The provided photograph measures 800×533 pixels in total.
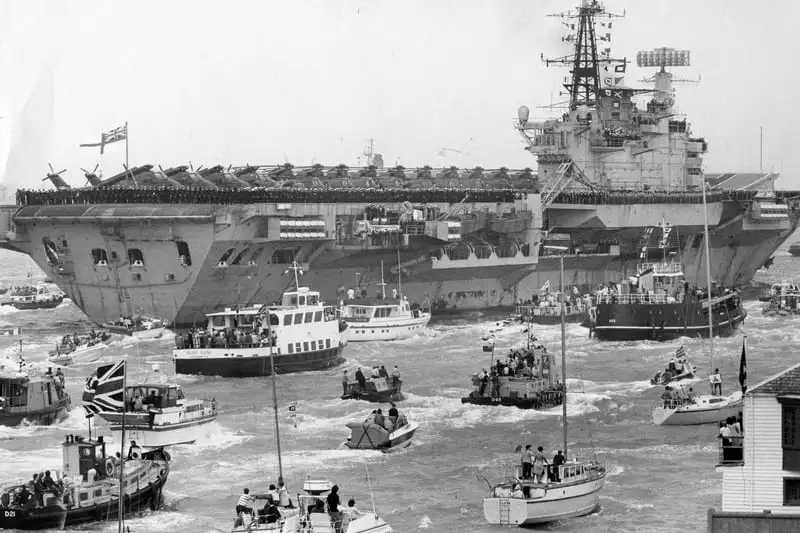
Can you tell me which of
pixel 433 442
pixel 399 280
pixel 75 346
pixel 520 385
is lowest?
pixel 433 442

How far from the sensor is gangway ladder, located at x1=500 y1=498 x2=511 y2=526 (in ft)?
107

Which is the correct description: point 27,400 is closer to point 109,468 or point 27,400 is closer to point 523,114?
point 109,468

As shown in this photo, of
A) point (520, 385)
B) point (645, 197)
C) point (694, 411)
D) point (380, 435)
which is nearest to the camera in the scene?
point (380, 435)

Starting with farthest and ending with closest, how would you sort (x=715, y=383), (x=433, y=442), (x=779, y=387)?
(x=715, y=383) → (x=433, y=442) → (x=779, y=387)

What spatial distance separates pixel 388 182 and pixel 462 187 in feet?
14.6

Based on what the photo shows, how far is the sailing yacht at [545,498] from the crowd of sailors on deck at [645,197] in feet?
178

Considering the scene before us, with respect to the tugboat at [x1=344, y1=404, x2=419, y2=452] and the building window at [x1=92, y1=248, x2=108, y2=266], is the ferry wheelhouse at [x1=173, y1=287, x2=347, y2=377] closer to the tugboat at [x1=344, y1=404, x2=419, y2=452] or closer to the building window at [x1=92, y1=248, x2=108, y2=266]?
the tugboat at [x1=344, y1=404, x2=419, y2=452]

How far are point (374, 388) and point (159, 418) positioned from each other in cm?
926

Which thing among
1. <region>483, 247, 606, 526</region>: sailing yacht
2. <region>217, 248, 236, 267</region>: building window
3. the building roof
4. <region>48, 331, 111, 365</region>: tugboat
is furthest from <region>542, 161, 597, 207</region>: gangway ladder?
the building roof

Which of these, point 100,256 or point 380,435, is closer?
point 380,435

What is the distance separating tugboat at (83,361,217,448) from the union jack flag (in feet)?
4.18

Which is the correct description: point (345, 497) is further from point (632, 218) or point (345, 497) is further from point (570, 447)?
point (632, 218)

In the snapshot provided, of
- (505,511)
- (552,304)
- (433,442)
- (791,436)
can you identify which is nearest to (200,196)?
(552,304)

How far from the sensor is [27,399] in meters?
45.0
